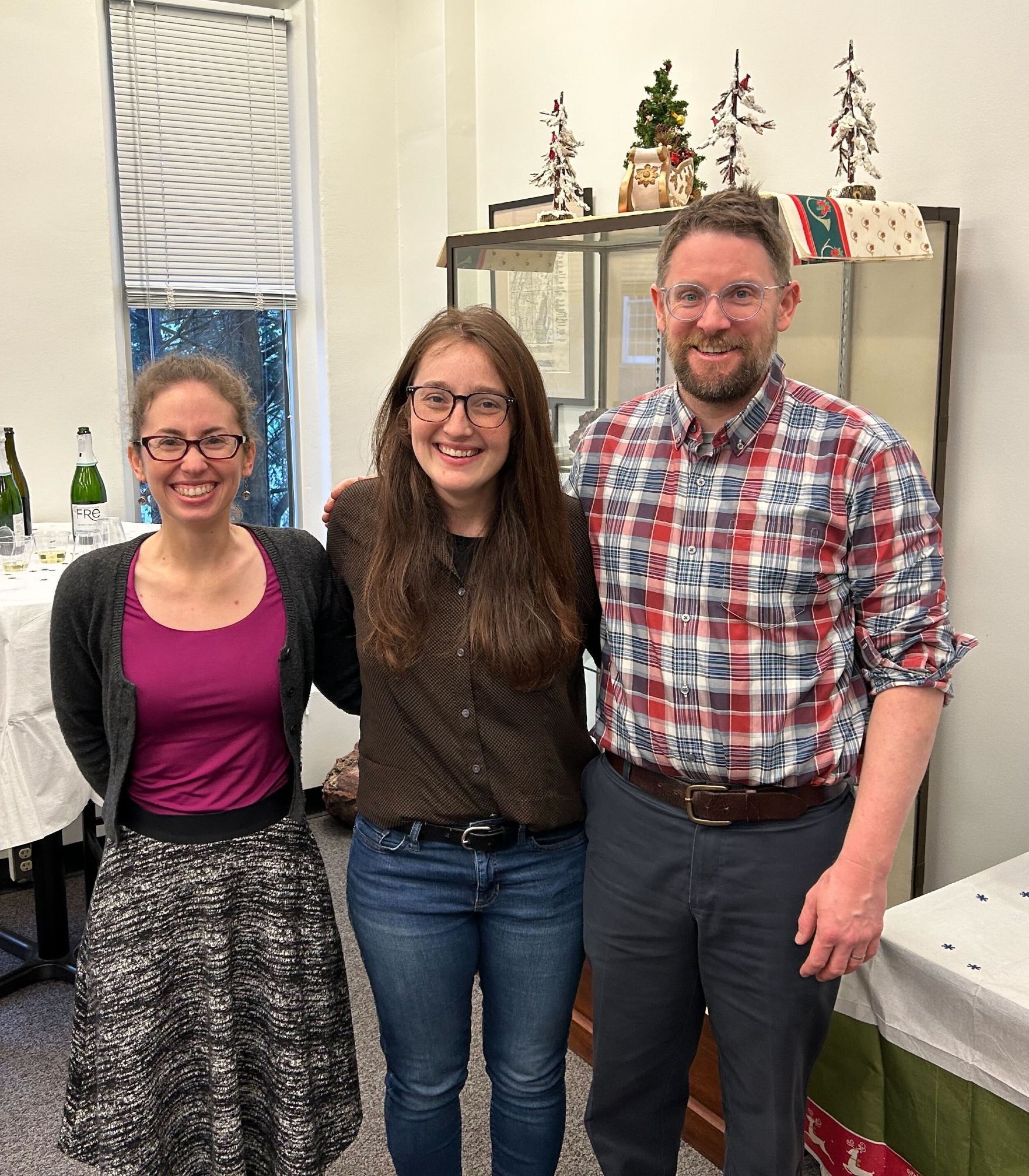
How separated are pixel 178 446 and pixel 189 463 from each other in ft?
0.11

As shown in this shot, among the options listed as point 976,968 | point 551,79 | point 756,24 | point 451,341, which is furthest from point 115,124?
point 976,968

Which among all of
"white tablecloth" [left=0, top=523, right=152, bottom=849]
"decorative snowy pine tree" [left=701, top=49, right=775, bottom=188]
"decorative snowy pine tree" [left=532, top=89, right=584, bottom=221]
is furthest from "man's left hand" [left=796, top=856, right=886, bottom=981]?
"decorative snowy pine tree" [left=532, top=89, right=584, bottom=221]

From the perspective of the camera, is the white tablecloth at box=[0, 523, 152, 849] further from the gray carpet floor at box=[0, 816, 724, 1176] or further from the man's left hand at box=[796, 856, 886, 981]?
the man's left hand at box=[796, 856, 886, 981]

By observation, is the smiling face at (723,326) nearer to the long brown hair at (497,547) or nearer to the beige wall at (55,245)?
the long brown hair at (497,547)

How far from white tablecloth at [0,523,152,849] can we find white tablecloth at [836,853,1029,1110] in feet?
5.45

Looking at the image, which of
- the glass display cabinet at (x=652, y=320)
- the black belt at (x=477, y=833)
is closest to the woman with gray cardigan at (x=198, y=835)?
the black belt at (x=477, y=833)

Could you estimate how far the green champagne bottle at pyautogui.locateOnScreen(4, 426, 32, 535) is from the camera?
3162 millimetres

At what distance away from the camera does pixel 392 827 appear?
1557 mm

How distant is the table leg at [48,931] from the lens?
280 centimetres

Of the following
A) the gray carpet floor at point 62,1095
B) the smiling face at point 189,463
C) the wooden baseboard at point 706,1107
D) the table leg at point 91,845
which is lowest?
the gray carpet floor at point 62,1095

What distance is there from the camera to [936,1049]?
5.59ft

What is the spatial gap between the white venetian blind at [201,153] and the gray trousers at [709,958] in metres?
2.72

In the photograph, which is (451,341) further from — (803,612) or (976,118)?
(976,118)

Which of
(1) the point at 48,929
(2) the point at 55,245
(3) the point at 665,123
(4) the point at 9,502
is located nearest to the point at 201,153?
(2) the point at 55,245
